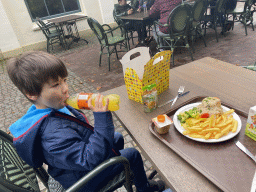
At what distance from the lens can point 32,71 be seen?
3.20ft

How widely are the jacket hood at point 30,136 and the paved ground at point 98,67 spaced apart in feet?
5.29

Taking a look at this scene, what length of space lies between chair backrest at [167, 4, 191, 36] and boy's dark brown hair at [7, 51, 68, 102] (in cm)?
350

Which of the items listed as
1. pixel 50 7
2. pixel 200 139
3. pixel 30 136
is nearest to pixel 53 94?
pixel 30 136

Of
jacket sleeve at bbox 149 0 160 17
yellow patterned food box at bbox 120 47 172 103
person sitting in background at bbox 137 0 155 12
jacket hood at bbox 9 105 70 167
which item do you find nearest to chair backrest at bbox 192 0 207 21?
jacket sleeve at bbox 149 0 160 17

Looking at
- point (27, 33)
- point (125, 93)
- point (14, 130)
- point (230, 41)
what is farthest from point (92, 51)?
point (14, 130)

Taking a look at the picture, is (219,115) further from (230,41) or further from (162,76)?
(230,41)

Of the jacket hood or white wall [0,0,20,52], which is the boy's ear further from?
white wall [0,0,20,52]

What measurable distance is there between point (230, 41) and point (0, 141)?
21.2 feet

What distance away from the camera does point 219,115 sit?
1.00 m

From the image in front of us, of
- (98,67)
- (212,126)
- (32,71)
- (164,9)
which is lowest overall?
(98,67)

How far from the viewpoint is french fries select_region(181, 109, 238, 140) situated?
90cm

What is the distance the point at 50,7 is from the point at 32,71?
31.0 feet

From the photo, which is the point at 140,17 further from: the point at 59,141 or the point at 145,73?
the point at 59,141

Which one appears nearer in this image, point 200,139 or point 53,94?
point 200,139
